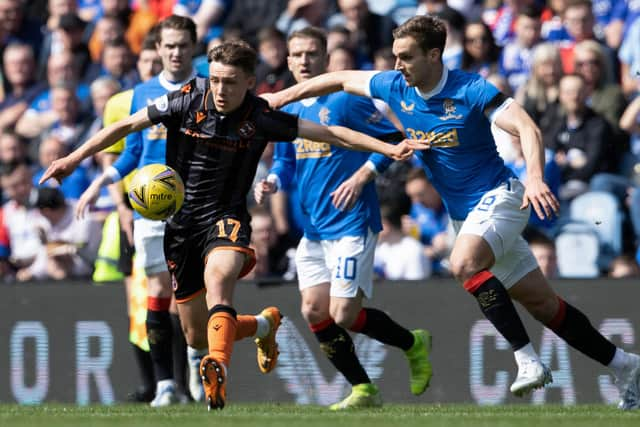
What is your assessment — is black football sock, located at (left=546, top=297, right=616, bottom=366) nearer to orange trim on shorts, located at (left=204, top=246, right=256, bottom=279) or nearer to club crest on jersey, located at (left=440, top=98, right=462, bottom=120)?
club crest on jersey, located at (left=440, top=98, right=462, bottom=120)

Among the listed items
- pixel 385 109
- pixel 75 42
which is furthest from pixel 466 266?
pixel 75 42

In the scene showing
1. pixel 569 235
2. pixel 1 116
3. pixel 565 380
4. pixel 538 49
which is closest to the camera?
pixel 565 380

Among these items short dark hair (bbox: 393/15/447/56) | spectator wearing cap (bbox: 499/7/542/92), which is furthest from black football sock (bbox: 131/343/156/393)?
spectator wearing cap (bbox: 499/7/542/92)

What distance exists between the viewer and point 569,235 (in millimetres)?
11062

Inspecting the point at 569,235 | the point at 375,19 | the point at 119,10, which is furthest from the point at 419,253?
the point at 119,10

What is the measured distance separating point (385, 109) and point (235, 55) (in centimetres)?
368

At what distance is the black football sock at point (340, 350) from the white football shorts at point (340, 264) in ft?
0.93

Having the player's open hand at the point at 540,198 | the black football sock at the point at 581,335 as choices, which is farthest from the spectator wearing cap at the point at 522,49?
the player's open hand at the point at 540,198

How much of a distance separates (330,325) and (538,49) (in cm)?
386

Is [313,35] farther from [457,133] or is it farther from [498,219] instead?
[498,219]

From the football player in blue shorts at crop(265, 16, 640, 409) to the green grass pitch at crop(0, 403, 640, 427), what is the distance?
0.50 m

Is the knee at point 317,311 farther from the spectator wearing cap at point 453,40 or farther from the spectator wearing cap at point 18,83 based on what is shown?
the spectator wearing cap at point 18,83

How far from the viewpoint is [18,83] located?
14.9 meters

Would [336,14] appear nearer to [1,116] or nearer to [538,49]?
[538,49]
